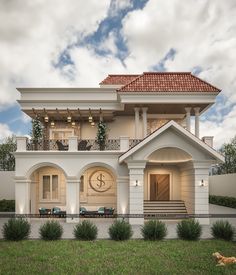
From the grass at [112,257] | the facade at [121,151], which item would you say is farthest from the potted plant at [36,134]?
the grass at [112,257]

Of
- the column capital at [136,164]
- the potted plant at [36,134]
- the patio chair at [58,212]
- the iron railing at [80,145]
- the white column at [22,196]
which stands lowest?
the patio chair at [58,212]

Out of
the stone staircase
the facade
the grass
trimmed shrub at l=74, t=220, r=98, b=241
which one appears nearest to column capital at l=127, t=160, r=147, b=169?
the facade

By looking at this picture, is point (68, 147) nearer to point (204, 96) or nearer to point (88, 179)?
point (88, 179)

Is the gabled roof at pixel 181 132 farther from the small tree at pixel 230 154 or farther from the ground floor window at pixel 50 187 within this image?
the small tree at pixel 230 154

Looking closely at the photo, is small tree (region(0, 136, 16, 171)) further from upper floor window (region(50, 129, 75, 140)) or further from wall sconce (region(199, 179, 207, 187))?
wall sconce (region(199, 179, 207, 187))

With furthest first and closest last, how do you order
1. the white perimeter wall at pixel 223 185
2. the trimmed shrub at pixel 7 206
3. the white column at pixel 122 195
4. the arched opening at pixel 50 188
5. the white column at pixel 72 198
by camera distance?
1. the white perimeter wall at pixel 223 185
2. the trimmed shrub at pixel 7 206
3. the arched opening at pixel 50 188
4. the white column at pixel 122 195
5. the white column at pixel 72 198

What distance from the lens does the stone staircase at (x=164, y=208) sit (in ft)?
65.6

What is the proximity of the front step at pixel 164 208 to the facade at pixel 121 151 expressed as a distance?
0.07 m

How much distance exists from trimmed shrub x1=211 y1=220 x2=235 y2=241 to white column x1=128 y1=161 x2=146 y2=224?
507 cm

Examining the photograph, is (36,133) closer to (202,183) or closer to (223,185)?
(202,183)

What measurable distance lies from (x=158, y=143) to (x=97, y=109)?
20.1 feet

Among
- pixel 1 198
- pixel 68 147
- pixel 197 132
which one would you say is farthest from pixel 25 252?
pixel 1 198

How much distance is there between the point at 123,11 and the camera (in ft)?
64.0

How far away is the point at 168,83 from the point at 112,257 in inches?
567
